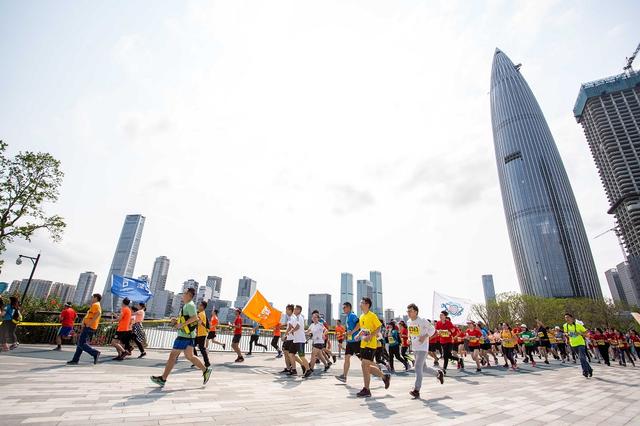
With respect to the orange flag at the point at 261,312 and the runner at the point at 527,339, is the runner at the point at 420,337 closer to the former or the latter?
the orange flag at the point at 261,312

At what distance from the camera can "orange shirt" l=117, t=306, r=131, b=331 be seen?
10.5 meters

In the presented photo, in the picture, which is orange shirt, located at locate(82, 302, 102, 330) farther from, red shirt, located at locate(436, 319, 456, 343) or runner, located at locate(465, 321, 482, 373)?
runner, located at locate(465, 321, 482, 373)

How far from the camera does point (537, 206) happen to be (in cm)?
12512

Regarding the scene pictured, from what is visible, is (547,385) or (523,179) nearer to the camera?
(547,385)

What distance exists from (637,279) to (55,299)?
13395cm

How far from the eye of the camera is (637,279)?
294ft

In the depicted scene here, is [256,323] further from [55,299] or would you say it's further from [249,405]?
[55,299]

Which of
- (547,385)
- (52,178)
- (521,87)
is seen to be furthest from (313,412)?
(521,87)

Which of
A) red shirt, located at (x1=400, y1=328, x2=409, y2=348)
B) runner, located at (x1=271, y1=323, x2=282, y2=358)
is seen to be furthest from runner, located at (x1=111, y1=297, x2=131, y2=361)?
red shirt, located at (x1=400, y1=328, x2=409, y2=348)

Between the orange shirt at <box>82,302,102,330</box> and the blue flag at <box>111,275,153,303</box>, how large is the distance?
612 centimetres

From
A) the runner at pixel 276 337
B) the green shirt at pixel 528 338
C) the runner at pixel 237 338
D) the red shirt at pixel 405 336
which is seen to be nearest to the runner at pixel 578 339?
the red shirt at pixel 405 336

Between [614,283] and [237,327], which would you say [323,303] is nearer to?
[614,283]

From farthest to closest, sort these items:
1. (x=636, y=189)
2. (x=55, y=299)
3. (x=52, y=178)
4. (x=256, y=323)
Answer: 1. (x=636, y=189)
2. (x=52, y=178)
3. (x=55, y=299)
4. (x=256, y=323)

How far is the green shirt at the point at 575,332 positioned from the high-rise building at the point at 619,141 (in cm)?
15043
